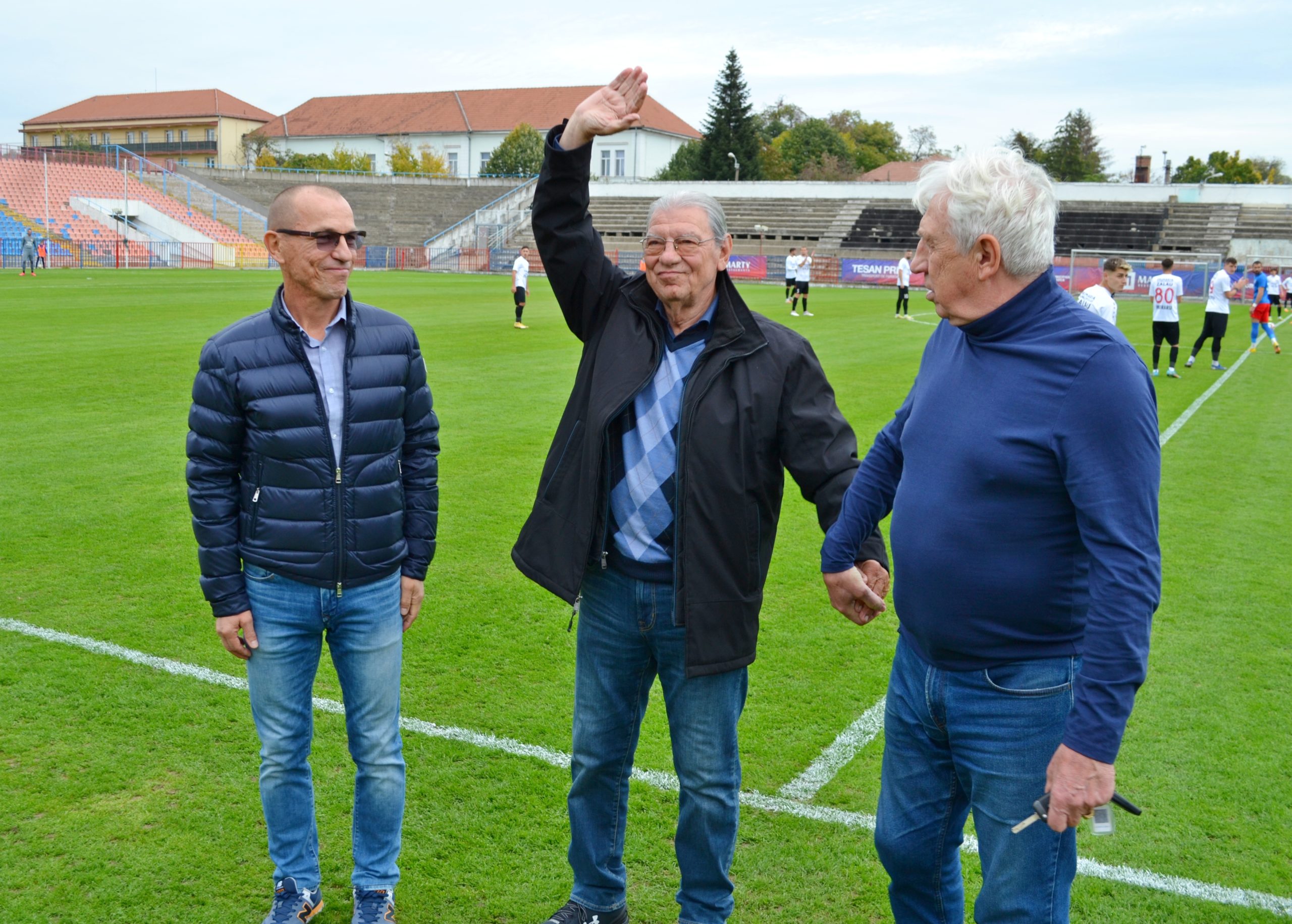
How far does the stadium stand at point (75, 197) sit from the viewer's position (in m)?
50.0

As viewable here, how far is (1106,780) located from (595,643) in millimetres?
1576

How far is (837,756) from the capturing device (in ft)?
15.1

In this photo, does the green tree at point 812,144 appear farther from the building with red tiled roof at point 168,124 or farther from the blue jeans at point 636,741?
the blue jeans at point 636,741

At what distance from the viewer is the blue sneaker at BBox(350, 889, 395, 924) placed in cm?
337

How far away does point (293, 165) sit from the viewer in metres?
84.8

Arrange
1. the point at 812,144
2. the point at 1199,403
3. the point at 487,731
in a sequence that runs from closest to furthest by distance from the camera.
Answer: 1. the point at 487,731
2. the point at 1199,403
3. the point at 812,144

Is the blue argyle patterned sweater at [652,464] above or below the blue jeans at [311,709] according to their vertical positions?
above

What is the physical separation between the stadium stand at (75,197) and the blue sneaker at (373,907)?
50.2 metres

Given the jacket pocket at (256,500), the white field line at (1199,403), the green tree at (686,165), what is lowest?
the white field line at (1199,403)

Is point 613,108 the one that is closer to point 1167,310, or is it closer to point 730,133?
point 1167,310

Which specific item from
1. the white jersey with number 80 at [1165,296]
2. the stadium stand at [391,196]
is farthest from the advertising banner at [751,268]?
the white jersey with number 80 at [1165,296]

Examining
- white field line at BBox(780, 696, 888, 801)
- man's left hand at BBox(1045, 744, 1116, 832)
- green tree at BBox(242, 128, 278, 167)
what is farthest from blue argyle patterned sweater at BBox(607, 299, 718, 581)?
green tree at BBox(242, 128, 278, 167)

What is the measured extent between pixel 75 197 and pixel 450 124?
51.6 m

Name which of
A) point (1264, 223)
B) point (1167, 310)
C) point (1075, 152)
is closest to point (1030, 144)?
point (1075, 152)
